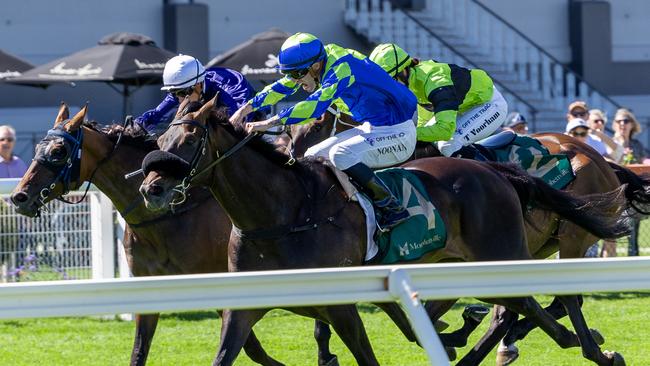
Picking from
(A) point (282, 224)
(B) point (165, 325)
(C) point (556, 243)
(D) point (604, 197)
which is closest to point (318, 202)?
(A) point (282, 224)

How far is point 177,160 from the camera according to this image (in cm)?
583

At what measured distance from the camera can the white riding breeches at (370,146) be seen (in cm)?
646

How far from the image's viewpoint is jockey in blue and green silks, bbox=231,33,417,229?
6312 mm

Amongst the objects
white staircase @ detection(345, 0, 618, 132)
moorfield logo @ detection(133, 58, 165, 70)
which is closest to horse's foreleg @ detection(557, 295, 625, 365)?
moorfield logo @ detection(133, 58, 165, 70)

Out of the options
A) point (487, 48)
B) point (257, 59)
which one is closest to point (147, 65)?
point (257, 59)

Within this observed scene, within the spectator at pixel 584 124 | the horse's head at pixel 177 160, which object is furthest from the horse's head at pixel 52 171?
the spectator at pixel 584 124

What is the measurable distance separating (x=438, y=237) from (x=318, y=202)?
763mm

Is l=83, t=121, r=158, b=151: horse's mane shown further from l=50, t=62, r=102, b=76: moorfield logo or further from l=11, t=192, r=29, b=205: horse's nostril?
l=50, t=62, r=102, b=76: moorfield logo

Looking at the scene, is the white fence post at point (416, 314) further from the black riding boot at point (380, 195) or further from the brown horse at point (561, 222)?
the brown horse at point (561, 222)

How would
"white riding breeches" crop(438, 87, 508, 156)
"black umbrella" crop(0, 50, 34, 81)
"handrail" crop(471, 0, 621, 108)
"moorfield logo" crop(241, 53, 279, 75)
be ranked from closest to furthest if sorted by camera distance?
"white riding breeches" crop(438, 87, 508, 156), "moorfield logo" crop(241, 53, 279, 75), "black umbrella" crop(0, 50, 34, 81), "handrail" crop(471, 0, 621, 108)

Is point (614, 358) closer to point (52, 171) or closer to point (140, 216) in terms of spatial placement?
point (140, 216)

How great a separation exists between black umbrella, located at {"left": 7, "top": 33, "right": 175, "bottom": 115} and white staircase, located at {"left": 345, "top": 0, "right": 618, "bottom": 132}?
7583mm

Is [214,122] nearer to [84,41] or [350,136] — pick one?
[350,136]

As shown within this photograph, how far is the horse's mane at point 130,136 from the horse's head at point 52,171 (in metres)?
0.18
